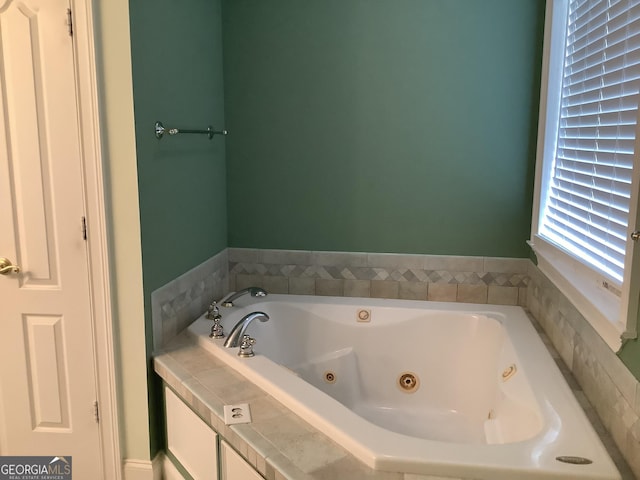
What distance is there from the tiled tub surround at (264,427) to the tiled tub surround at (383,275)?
62 centimetres

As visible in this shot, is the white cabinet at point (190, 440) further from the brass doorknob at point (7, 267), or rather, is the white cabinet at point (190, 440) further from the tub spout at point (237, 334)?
the brass doorknob at point (7, 267)

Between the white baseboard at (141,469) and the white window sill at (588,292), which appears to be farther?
the white baseboard at (141,469)

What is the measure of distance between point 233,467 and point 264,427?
0.18m

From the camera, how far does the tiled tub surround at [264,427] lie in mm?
1519

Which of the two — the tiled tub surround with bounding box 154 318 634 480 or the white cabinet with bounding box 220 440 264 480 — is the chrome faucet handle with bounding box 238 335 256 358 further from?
the white cabinet with bounding box 220 440 264 480

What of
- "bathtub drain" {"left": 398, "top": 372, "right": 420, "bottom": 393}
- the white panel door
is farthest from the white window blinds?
the white panel door

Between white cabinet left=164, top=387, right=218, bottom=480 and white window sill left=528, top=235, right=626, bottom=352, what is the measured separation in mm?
1276

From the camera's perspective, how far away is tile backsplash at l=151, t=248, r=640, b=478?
8.08 feet

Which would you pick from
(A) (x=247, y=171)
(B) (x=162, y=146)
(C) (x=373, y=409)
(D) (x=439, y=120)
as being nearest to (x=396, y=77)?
(D) (x=439, y=120)

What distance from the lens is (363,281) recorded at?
3.08 metres

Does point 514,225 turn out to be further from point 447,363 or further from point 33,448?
point 33,448

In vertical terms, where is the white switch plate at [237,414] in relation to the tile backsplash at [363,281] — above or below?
below

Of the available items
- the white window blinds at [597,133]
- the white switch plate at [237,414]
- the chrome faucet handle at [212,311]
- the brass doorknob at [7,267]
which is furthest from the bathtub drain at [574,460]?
the brass doorknob at [7,267]

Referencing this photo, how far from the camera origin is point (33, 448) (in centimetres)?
237
